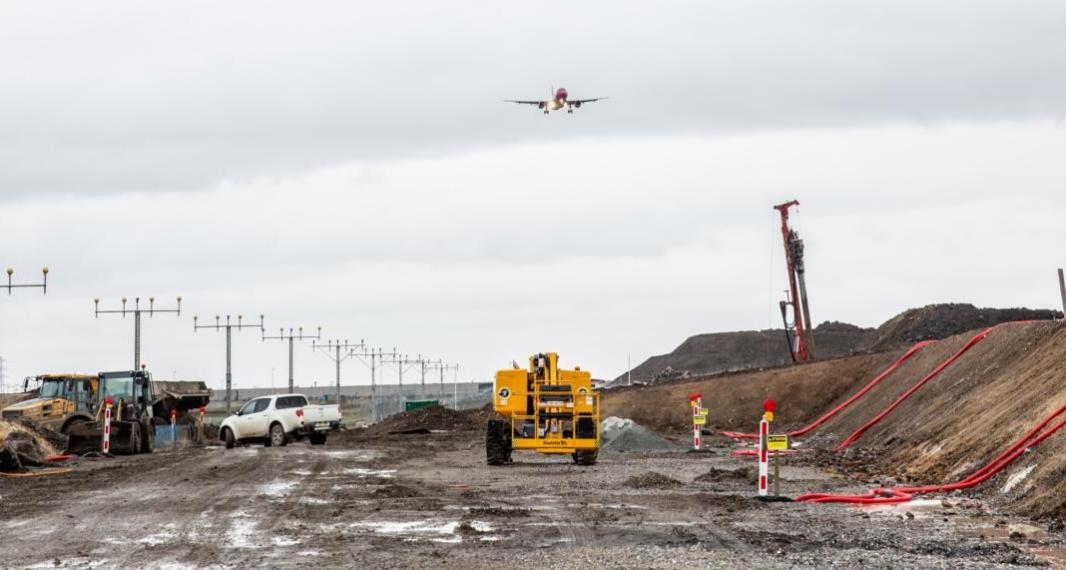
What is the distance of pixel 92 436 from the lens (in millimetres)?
44000

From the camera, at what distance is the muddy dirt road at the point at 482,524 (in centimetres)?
1395

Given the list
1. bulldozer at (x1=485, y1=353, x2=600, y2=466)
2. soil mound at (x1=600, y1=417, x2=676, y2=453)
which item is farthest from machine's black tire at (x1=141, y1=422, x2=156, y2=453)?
bulldozer at (x1=485, y1=353, x2=600, y2=466)

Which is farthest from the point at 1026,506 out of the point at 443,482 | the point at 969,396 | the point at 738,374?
the point at 738,374

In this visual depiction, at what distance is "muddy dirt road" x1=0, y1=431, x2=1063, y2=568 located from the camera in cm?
1395

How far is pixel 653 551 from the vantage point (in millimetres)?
14250

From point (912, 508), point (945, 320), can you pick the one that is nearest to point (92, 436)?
point (912, 508)

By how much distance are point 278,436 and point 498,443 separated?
18687mm

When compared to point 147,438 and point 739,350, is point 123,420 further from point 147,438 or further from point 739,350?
point 739,350

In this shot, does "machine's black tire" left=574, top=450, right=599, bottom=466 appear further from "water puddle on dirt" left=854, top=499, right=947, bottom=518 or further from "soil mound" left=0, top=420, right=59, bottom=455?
"soil mound" left=0, top=420, right=59, bottom=455

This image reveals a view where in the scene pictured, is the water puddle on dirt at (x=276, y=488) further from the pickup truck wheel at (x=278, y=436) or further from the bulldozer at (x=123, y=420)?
the pickup truck wheel at (x=278, y=436)

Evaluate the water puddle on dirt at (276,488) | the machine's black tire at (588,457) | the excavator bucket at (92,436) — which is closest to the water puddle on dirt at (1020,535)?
the water puddle on dirt at (276,488)

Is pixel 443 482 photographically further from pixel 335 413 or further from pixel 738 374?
pixel 738 374

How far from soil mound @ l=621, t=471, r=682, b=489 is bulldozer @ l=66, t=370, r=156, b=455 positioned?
23727mm

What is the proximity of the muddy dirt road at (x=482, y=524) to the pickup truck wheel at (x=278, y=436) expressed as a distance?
20.5 metres
